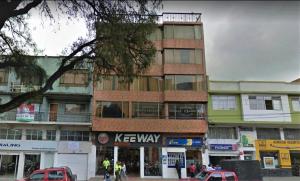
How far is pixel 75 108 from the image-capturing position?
1258 inches

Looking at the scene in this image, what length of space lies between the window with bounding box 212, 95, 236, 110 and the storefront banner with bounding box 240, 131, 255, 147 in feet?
9.64

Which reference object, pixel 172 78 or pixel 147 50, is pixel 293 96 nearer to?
pixel 172 78

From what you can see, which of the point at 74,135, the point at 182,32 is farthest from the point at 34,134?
the point at 182,32

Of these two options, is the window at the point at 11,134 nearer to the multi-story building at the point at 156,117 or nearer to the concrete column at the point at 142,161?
the multi-story building at the point at 156,117

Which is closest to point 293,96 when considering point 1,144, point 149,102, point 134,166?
point 149,102

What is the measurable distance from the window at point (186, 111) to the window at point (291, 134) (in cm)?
956

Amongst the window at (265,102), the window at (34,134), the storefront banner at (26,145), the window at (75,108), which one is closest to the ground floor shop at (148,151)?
the window at (75,108)

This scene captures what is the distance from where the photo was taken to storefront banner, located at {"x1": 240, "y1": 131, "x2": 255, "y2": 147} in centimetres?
3184

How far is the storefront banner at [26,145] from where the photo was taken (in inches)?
1143

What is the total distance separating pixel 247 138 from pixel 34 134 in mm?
21607

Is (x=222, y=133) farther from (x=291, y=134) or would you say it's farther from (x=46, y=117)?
(x=46, y=117)

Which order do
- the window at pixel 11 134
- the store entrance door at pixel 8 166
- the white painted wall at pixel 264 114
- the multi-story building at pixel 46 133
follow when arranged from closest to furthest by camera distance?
the store entrance door at pixel 8 166 → the multi-story building at pixel 46 133 → the window at pixel 11 134 → the white painted wall at pixel 264 114

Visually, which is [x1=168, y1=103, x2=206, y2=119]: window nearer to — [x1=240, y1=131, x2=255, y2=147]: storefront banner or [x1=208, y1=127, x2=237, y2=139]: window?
[x1=208, y1=127, x2=237, y2=139]: window

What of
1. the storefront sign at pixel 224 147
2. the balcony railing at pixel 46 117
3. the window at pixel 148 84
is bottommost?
the storefront sign at pixel 224 147
